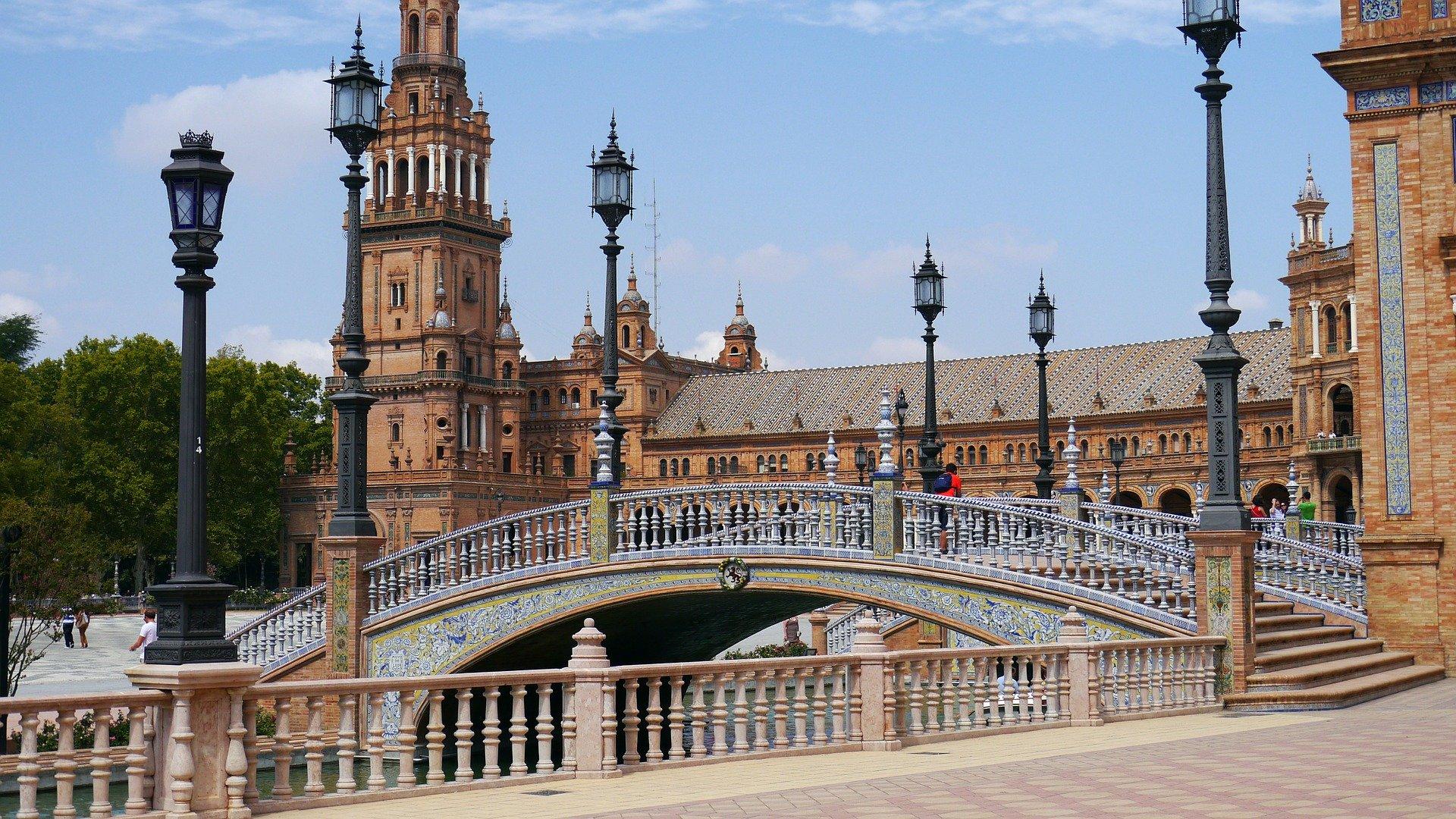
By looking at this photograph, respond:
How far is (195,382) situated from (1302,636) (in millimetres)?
14421

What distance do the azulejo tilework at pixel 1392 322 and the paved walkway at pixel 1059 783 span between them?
744 cm

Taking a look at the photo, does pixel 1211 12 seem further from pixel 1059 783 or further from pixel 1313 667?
pixel 1059 783

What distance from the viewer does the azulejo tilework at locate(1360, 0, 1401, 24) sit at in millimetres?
23156

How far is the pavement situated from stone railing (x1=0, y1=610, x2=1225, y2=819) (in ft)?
55.6

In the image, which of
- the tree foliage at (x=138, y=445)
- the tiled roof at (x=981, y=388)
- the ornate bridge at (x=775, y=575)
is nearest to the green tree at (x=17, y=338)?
the tree foliage at (x=138, y=445)

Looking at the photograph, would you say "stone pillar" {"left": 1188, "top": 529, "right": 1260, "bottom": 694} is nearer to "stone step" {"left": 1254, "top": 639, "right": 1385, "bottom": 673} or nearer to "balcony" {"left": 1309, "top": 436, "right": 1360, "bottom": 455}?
"stone step" {"left": 1254, "top": 639, "right": 1385, "bottom": 673}

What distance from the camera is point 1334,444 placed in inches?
2936

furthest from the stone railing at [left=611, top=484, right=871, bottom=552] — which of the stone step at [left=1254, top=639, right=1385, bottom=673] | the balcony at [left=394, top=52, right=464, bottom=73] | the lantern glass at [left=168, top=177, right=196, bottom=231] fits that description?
the balcony at [left=394, top=52, right=464, bottom=73]

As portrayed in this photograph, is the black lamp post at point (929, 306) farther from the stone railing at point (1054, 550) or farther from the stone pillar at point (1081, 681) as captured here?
the stone pillar at point (1081, 681)

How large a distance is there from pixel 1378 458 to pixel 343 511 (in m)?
13.9

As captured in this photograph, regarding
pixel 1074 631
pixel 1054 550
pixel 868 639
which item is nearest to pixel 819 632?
pixel 1054 550

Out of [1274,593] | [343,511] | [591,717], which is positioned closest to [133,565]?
[343,511]

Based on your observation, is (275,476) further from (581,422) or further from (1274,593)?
(1274,593)

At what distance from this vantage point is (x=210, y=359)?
94.1 meters
